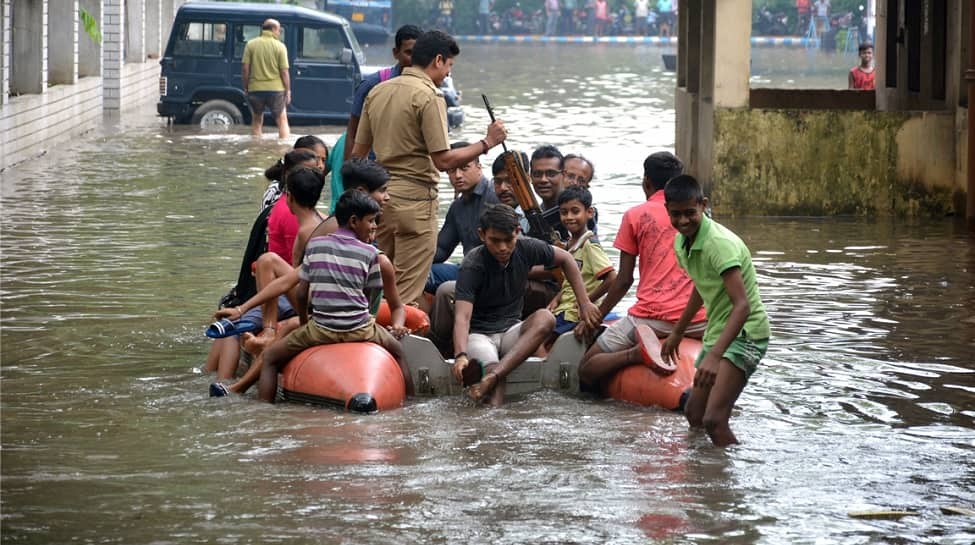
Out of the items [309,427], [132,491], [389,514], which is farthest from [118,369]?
[389,514]

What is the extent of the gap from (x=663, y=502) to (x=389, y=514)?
42.7 inches

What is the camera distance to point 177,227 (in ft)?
49.1

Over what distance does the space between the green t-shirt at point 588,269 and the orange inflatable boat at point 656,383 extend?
0.67m

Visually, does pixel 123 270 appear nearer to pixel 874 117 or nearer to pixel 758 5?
pixel 874 117

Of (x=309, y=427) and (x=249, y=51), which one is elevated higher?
(x=249, y=51)

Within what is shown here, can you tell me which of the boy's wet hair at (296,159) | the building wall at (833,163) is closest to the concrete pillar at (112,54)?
the building wall at (833,163)

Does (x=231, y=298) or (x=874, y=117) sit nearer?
(x=231, y=298)

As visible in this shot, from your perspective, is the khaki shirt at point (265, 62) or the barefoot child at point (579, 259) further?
the khaki shirt at point (265, 62)

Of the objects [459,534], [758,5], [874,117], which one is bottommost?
[459,534]

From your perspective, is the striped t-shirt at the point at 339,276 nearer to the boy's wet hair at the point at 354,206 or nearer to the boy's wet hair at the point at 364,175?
the boy's wet hair at the point at 354,206

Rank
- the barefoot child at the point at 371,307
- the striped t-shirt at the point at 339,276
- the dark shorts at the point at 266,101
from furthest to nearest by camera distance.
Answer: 1. the dark shorts at the point at 266,101
2. the barefoot child at the point at 371,307
3. the striped t-shirt at the point at 339,276

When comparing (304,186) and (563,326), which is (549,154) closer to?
(563,326)

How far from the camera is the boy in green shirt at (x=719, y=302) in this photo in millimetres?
7199

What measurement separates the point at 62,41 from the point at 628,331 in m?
16.6
